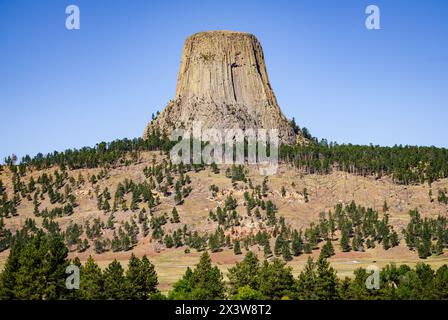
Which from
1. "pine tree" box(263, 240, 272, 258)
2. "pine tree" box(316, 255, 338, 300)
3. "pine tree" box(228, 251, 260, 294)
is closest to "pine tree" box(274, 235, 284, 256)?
"pine tree" box(263, 240, 272, 258)

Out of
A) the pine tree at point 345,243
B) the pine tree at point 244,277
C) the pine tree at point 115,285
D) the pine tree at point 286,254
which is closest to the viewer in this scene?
the pine tree at point 115,285

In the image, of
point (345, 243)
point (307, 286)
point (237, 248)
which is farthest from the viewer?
point (237, 248)

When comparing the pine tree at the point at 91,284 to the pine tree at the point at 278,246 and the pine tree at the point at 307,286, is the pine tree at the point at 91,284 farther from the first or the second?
the pine tree at the point at 278,246

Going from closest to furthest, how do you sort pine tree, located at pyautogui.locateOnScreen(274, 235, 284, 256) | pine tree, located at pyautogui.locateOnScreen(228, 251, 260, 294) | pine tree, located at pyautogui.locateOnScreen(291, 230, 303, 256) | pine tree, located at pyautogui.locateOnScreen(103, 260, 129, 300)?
pine tree, located at pyautogui.locateOnScreen(103, 260, 129, 300) < pine tree, located at pyautogui.locateOnScreen(228, 251, 260, 294) < pine tree, located at pyautogui.locateOnScreen(291, 230, 303, 256) < pine tree, located at pyautogui.locateOnScreen(274, 235, 284, 256)

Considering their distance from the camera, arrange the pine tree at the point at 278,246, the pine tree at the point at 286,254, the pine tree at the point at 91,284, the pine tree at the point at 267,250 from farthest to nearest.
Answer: the pine tree at the point at 278,246 → the pine tree at the point at 267,250 → the pine tree at the point at 286,254 → the pine tree at the point at 91,284

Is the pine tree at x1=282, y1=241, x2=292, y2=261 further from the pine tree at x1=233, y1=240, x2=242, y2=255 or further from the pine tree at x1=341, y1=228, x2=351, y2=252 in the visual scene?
the pine tree at x1=341, y1=228, x2=351, y2=252

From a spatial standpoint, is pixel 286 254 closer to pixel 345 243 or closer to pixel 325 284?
pixel 345 243

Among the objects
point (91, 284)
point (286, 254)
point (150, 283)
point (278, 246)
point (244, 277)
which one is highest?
point (91, 284)

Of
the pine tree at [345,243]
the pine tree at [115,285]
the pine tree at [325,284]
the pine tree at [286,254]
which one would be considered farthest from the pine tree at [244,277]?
the pine tree at [345,243]

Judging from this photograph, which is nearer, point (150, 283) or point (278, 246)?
point (150, 283)

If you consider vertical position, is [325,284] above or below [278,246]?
above

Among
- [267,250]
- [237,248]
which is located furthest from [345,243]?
[237,248]

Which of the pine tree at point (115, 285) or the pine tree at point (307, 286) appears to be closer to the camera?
the pine tree at point (115, 285)
